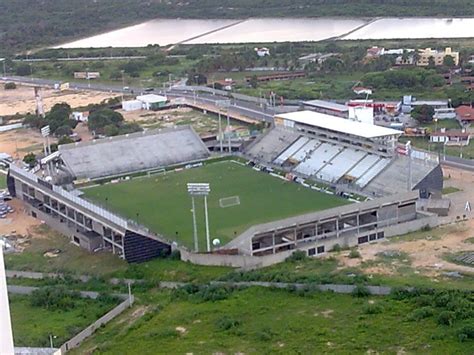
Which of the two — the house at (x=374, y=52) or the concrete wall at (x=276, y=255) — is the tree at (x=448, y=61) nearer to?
the house at (x=374, y=52)

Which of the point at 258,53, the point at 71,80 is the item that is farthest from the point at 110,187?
the point at 258,53

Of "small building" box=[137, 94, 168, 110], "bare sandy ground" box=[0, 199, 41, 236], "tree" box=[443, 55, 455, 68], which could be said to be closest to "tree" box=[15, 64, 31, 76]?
"small building" box=[137, 94, 168, 110]

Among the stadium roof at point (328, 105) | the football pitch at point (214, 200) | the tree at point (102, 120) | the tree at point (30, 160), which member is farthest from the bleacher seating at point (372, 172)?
the tree at point (102, 120)

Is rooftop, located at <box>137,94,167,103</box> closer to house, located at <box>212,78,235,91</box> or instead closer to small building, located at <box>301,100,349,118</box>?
house, located at <box>212,78,235,91</box>

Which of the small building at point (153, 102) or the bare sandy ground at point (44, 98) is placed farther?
the bare sandy ground at point (44, 98)

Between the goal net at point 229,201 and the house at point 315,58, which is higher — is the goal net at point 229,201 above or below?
below
